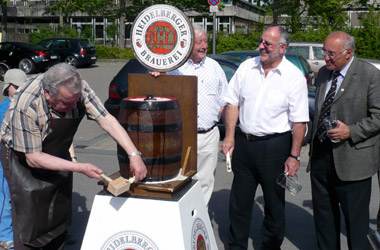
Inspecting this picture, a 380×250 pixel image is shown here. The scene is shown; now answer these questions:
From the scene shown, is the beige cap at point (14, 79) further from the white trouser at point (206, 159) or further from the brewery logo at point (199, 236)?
the brewery logo at point (199, 236)

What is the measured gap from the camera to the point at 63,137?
3.16m

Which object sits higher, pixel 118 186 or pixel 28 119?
pixel 28 119

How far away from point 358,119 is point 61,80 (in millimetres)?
2195

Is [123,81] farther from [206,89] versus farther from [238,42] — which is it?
[238,42]

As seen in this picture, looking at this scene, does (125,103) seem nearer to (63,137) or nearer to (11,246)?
(63,137)

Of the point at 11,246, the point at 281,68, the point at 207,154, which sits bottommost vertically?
the point at 11,246

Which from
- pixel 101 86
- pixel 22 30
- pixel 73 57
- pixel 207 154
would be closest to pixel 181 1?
pixel 73 57

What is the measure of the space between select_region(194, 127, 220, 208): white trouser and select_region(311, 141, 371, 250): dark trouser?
93 cm

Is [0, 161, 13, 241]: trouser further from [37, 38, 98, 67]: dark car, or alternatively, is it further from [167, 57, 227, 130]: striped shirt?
[37, 38, 98, 67]: dark car

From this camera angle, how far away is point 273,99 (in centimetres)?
382

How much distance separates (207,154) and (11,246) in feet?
6.66

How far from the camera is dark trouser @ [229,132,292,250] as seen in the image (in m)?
3.90

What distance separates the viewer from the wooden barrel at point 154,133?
3.04 metres

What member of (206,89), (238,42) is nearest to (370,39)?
(238,42)
